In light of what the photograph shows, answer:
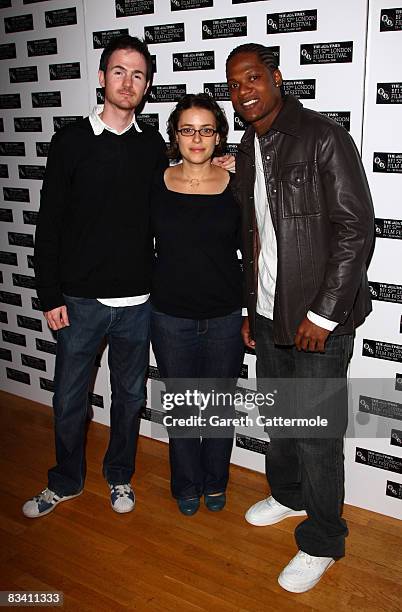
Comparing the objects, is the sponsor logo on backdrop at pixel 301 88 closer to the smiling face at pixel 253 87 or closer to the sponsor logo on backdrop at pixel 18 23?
the smiling face at pixel 253 87

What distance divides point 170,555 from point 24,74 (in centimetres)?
261

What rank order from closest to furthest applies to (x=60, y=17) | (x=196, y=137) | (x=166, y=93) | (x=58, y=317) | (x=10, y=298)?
(x=196, y=137), (x=58, y=317), (x=166, y=93), (x=60, y=17), (x=10, y=298)

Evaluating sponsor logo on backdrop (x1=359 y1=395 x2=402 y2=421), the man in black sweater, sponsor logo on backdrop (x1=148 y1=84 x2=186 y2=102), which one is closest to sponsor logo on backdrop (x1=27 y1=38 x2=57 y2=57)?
sponsor logo on backdrop (x1=148 y1=84 x2=186 y2=102)

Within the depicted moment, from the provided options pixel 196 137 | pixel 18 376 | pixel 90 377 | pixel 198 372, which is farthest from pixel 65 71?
pixel 18 376

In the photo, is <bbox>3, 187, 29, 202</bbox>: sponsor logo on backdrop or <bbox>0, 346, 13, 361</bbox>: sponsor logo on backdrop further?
<bbox>0, 346, 13, 361</bbox>: sponsor logo on backdrop

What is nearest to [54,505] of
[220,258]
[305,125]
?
[220,258]

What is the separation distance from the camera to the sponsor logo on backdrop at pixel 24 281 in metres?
3.65

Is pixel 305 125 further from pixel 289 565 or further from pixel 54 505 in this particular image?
pixel 54 505

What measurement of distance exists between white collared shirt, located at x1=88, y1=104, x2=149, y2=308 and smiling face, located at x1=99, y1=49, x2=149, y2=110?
9cm

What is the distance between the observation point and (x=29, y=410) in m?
3.71

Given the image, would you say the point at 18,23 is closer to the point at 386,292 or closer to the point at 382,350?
the point at 386,292

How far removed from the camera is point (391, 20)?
220 cm

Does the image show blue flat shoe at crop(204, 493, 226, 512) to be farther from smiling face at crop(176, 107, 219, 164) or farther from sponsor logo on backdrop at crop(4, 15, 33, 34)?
sponsor logo on backdrop at crop(4, 15, 33, 34)

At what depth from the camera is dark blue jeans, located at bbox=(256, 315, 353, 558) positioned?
2080 millimetres
